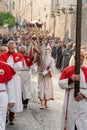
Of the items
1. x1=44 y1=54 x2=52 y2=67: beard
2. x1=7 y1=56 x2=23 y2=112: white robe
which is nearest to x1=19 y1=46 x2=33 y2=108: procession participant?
x1=44 y1=54 x2=52 y2=67: beard

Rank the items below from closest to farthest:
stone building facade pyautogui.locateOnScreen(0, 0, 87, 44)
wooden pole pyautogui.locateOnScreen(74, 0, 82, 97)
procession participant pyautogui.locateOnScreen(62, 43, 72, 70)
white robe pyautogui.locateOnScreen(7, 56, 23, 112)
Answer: wooden pole pyautogui.locateOnScreen(74, 0, 82, 97), white robe pyautogui.locateOnScreen(7, 56, 23, 112), procession participant pyautogui.locateOnScreen(62, 43, 72, 70), stone building facade pyautogui.locateOnScreen(0, 0, 87, 44)

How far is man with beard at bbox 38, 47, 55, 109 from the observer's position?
1341 centimetres

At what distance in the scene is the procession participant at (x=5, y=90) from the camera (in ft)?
25.8

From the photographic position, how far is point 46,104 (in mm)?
13570

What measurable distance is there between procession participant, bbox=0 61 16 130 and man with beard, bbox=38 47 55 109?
5.25 meters

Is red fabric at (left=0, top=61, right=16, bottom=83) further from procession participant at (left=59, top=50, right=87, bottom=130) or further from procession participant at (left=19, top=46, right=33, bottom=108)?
procession participant at (left=19, top=46, right=33, bottom=108)

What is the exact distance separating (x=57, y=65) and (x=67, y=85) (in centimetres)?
1912

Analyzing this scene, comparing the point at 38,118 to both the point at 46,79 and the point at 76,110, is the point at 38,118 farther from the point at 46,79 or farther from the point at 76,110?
the point at 76,110

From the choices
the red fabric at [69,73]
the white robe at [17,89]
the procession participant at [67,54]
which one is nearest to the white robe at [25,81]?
the white robe at [17,89]

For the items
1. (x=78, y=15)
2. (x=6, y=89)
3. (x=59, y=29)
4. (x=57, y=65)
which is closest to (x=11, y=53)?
(x=6, y=89)

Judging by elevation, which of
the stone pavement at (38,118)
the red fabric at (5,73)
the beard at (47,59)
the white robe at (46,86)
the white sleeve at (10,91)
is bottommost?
the stone pavement at (38,118)

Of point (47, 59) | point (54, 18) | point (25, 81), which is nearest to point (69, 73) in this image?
point (47, 59)

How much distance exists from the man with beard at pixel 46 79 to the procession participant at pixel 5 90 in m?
5.25

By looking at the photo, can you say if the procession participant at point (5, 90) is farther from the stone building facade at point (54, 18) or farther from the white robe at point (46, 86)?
the stone building facade at point (54, 18)
